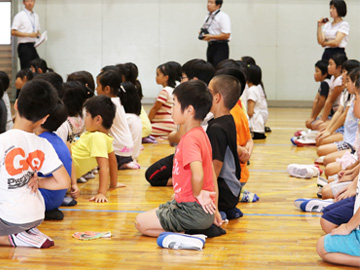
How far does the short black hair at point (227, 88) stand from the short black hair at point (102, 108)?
1.06m

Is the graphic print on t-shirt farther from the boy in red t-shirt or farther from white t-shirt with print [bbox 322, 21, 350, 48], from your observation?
white t-shirt with print [bbox 322, 21, 350, 48]

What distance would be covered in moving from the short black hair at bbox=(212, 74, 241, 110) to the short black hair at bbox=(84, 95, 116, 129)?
1.06m

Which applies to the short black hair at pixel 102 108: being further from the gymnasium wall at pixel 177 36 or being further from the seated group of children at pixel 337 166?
the gymnasium wall at pixel 177 36

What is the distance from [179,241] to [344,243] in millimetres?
791

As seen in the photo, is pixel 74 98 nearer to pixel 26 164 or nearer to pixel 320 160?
pixel 26 164

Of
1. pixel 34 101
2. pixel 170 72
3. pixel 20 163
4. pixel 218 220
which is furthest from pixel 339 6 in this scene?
pixel 20 163

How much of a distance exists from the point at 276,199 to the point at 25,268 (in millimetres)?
2020

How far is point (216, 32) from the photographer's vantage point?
9008 mm

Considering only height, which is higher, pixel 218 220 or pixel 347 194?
pixel 347 194

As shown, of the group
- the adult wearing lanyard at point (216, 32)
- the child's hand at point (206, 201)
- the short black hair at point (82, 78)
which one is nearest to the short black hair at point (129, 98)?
the short black hair at point (82, 78)

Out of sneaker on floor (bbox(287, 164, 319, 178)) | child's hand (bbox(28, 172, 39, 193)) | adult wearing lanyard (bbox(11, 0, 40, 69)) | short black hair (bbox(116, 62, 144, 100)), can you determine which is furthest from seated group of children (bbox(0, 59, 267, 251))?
adult wearing lanyard (bbox(11, 0, 40, 69))

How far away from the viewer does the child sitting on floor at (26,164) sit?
275cm

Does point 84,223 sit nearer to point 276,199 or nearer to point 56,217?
point 56,217

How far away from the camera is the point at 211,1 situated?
351 inches
